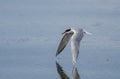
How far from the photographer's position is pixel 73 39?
9828 millimetres

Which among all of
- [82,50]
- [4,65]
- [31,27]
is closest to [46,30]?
[31,27]

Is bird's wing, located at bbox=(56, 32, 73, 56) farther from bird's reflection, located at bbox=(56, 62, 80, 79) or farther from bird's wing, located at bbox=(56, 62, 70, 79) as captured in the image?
bird's reflection, located at bbox=(56, 62, 80, 79)

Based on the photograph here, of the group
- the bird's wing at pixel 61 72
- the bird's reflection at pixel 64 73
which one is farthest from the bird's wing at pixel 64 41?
the bird's reflection at pixel 64 73

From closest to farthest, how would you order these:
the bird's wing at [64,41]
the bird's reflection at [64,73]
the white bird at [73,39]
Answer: the bird's reflection at [64,73], the white bird at [73,39], the bird's wing at [64,41]

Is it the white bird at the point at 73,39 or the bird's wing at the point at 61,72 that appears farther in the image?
the white bird at the point at 73,39

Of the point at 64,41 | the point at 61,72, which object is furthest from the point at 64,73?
the point at 64,41

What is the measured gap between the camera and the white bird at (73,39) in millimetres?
9688

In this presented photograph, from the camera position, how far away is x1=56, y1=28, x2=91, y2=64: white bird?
9.69 meters

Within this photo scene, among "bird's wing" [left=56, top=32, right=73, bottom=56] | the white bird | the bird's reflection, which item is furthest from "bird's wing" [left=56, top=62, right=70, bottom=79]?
"bird's wing" [left=56, top=32, right=73, bottom=56]

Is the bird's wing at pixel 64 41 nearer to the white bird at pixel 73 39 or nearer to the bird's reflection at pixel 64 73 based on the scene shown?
the white bird at pixel 73 39

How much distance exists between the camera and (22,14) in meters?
13.1

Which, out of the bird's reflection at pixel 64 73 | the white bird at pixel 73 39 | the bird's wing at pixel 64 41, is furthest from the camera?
the bird's wing at pixel 64 41

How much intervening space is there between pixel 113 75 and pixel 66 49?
193 centimetres

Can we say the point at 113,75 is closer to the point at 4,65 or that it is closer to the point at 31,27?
the point at 4,65
